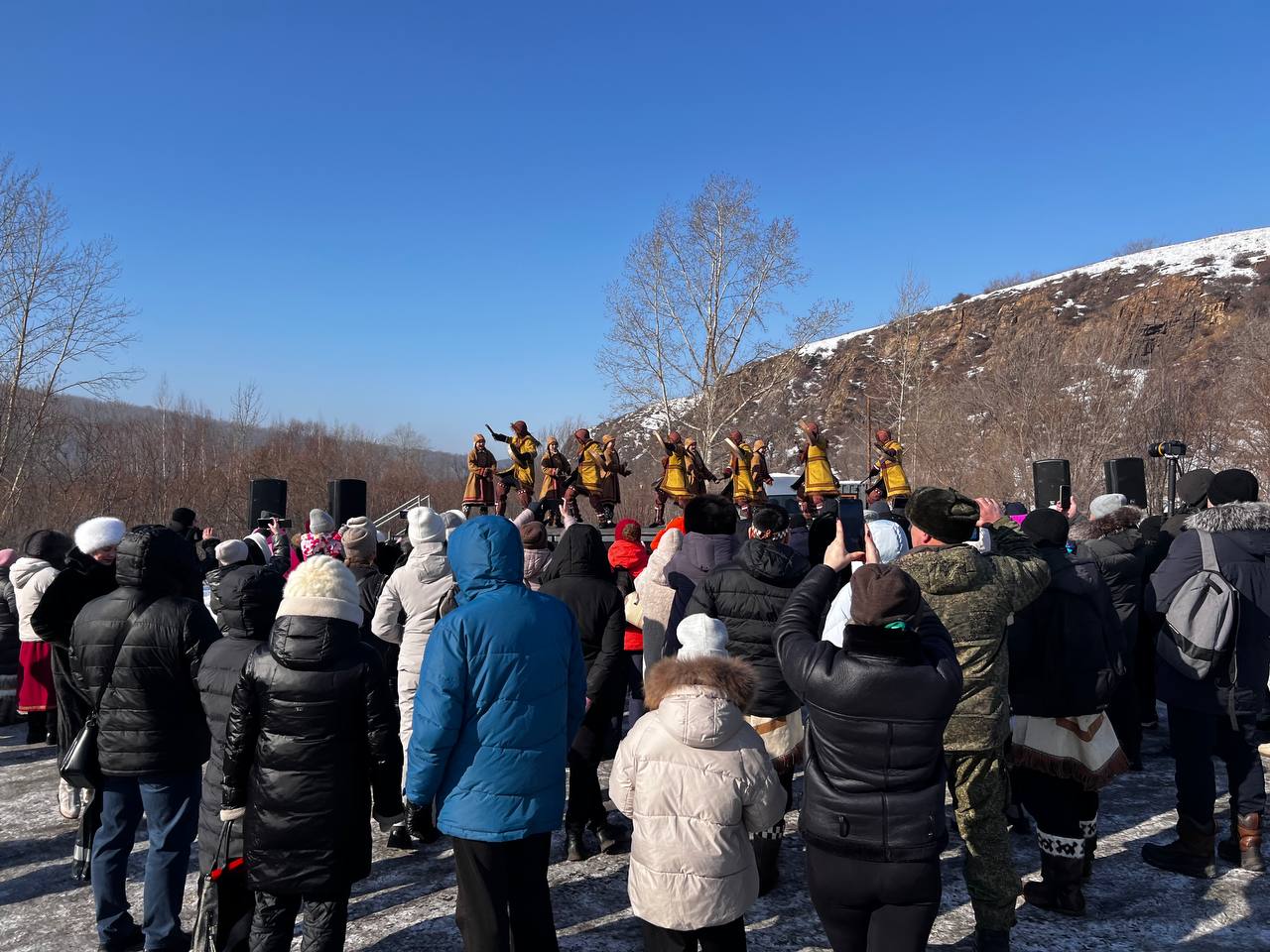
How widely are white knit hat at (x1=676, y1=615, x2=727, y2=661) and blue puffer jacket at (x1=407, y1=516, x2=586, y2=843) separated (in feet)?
1.47

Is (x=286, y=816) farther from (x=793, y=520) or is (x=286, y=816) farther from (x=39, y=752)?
(x=793, y=520)

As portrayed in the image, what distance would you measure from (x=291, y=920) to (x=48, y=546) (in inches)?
180

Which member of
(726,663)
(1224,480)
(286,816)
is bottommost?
(286,816)

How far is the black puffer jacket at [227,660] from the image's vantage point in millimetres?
2943

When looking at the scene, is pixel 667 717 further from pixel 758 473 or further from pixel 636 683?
pixel 758 473

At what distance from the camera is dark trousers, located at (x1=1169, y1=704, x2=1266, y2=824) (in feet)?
13.0

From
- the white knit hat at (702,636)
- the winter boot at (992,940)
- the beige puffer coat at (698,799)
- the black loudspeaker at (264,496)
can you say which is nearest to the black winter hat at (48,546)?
the white knit hat at (702,636)

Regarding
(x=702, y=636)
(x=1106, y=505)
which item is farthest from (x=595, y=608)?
(x=1106, y=505)

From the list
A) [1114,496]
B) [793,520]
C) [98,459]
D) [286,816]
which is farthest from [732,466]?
[98,459]

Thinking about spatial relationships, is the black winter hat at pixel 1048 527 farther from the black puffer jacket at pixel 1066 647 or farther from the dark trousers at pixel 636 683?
the dark trousers at pixel 636 683

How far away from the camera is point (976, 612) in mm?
2965

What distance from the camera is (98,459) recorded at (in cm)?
2353

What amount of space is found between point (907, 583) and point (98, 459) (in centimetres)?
2688

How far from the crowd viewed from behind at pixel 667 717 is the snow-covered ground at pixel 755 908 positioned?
0.15 m
